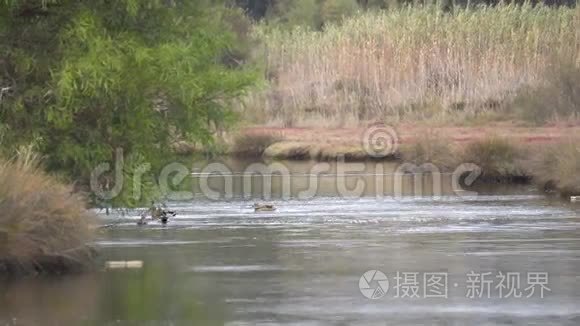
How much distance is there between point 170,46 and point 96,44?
41.5 inches

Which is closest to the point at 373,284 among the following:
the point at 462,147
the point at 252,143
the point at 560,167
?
the point at 560,167

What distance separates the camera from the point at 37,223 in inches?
720

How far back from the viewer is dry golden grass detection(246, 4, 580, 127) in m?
50.2

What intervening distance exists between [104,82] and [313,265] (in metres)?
3.82

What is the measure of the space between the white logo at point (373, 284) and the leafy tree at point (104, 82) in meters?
3.97

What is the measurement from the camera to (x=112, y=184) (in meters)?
21.4

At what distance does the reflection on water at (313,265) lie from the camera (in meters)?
15.6

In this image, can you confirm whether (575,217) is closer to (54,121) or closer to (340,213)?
(340,213)

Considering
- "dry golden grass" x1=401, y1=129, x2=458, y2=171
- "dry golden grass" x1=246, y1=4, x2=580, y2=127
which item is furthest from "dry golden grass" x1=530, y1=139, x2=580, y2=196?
"dry golden grass" x1=246, y1=4, x2=580, y2=127

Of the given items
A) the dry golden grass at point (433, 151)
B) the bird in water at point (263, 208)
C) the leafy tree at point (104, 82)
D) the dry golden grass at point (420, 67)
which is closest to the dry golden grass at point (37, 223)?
the leafy tree at point (104, 82)

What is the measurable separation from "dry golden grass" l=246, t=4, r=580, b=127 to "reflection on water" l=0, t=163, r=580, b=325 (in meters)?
18.8

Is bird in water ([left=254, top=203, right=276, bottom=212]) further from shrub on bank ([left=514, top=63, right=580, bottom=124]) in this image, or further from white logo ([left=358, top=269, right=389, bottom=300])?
shrub on bank ([left=514, top=63, right=580, bottom=124])

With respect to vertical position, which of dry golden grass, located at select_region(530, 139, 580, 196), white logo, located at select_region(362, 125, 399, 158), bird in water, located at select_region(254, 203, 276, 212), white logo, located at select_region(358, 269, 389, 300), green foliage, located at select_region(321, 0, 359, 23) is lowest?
white logo, located at select_region(358, 269, 389, 300)

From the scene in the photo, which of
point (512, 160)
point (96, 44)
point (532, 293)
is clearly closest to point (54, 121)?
point (96, 44)
